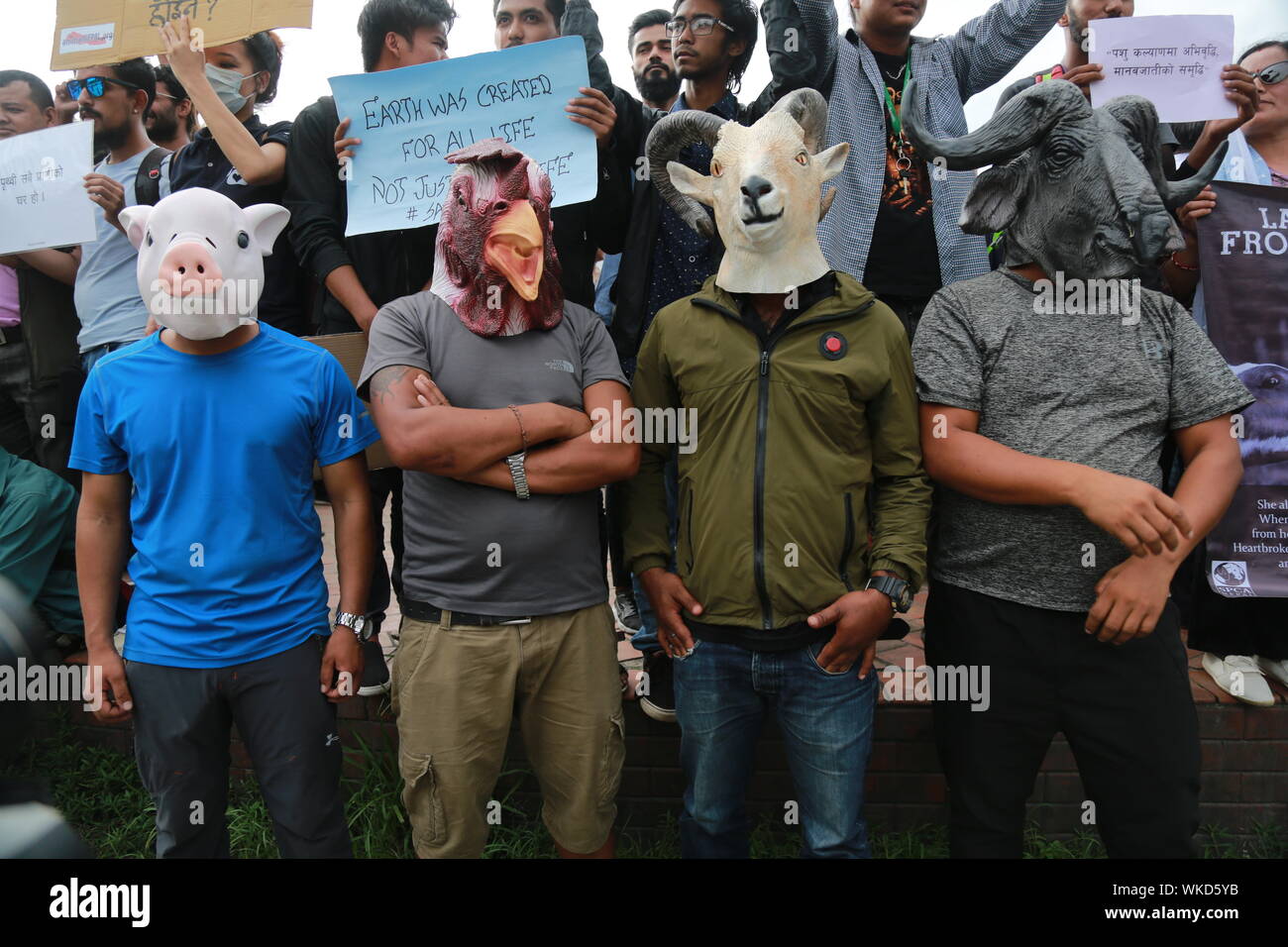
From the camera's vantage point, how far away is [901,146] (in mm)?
3223

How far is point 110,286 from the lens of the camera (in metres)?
3.83

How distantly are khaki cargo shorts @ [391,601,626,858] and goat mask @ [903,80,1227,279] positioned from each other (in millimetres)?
1532

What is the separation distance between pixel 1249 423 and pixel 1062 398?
1.48 meters

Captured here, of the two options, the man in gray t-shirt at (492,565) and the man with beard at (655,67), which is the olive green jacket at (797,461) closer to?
the man in gray t-shirt at (492,565)

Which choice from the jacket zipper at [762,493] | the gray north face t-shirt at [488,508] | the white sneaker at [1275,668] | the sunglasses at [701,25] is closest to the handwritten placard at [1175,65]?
the sunglasses at [701,25]

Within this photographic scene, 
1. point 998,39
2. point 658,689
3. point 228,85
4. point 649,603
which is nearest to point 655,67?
point 998,39

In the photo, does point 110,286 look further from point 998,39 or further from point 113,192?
point 998,39

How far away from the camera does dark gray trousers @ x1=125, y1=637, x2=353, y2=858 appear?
7.82ft

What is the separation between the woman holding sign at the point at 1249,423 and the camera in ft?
11.0

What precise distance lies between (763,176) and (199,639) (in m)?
1.91

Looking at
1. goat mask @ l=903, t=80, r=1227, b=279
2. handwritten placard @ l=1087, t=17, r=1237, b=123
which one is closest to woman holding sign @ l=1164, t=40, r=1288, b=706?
handwritten placard @ l=1087, t=17, r=1237, b=123

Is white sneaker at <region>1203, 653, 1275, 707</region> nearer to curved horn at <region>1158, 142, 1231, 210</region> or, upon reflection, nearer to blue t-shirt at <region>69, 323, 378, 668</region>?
curved horn at <region>1158, 142, 1231, 210</region>
